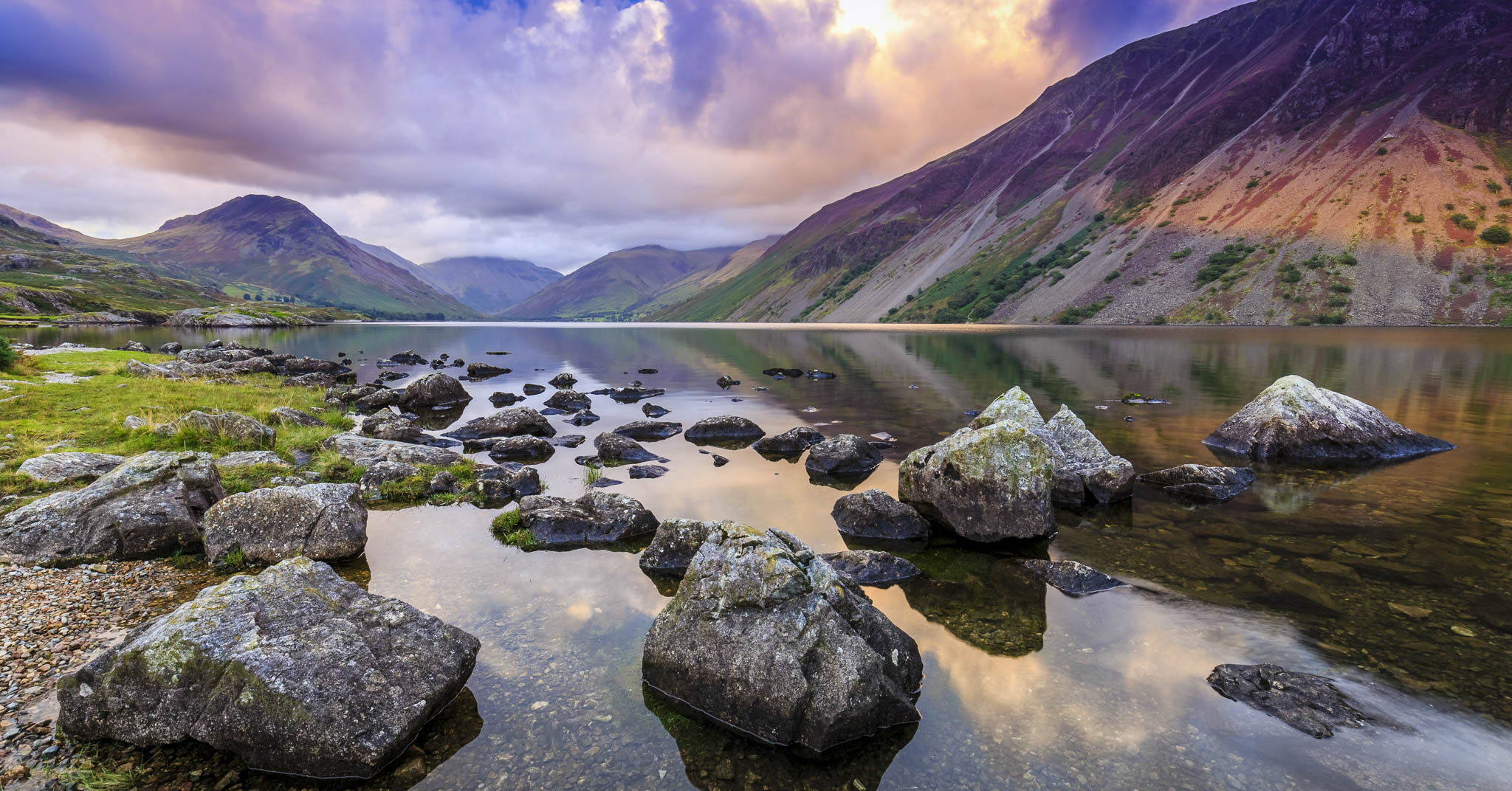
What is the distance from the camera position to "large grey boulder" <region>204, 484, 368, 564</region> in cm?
1455

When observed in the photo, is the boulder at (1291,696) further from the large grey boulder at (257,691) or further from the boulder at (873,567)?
the large grey boulder at (257,691)

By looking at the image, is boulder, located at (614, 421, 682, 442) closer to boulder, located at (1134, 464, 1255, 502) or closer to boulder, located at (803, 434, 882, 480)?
boulder, located at (803, 434, 882, 480)

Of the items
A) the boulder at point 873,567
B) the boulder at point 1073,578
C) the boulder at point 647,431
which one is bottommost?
the boulder at point 647,431

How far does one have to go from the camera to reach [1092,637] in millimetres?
12312

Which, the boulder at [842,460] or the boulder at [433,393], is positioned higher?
the boulder at [842,460]

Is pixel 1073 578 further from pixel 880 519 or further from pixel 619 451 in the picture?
pixel 619 451

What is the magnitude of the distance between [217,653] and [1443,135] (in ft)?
930

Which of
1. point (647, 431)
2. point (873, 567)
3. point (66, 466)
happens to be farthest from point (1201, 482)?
point (66, 466)

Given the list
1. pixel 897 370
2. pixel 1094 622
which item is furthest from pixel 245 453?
pixel 897 370

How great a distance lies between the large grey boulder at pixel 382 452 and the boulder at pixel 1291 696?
2414 cm

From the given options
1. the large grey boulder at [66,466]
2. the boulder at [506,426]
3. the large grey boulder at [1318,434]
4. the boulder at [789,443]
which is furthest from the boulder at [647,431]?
the large grey boulder at [1318,434]

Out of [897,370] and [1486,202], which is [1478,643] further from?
[1486,202]

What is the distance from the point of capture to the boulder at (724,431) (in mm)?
31906

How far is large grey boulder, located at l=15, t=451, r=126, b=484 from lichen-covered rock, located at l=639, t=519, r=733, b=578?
651 inches
